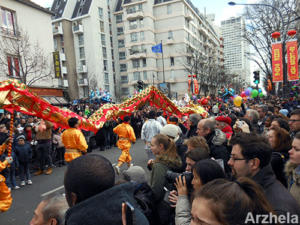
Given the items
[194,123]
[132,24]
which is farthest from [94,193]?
[132,24]

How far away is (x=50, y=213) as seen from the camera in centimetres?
165

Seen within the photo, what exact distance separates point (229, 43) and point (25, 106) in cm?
9321

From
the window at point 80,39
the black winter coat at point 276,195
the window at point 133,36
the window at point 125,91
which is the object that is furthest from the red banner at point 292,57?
the window at point 80,39

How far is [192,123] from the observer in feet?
18.3

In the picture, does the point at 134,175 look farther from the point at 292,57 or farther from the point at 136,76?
the point at 136,76

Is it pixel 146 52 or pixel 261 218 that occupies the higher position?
pixel 146 52

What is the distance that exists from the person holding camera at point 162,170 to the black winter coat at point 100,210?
2.79 ft

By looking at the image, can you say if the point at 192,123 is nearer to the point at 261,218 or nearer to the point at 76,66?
the point at 261,218

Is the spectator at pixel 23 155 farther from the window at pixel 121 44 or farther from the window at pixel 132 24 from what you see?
the window at pixel 121 44

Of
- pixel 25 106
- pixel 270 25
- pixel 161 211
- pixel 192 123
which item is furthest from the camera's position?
pixel 270 25

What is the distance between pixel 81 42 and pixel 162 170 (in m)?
41.7

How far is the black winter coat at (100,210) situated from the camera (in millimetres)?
1227

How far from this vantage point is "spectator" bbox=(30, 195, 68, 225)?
1639 mm

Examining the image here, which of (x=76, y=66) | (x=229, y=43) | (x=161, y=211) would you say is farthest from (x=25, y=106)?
(x=229, y=43)
